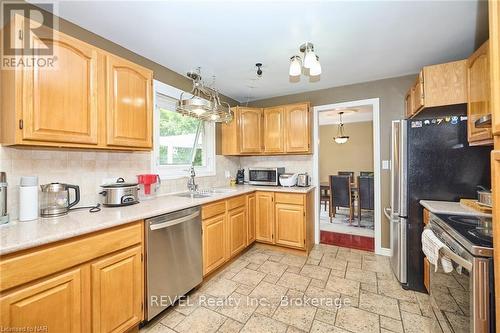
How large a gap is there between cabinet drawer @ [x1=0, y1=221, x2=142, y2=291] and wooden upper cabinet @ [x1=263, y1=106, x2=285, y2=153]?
236 centimetres

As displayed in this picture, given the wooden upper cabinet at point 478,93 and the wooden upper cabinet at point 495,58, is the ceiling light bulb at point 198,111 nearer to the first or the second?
the wooden upper cabinet at point 495,58

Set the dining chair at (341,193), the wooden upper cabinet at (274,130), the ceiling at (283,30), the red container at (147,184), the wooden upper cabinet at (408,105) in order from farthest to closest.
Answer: the dining chair at (341,193) → the wooden upper cabinet at (274,130) → the wooden upper cabinet at (408,105) → the red container at (147,184) → the ceiling at (283,30)

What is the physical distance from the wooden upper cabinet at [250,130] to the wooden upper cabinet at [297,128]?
46 centimetres

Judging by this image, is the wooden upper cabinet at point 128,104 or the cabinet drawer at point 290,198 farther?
the cabinet drawer at point 290,198

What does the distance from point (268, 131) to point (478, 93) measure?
2315mm

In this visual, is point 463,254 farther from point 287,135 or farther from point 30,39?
point 30,39

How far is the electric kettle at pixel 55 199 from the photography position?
1.44 m

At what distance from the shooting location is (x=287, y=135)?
329cm

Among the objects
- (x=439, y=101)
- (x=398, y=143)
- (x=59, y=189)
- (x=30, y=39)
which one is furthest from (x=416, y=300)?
(x=30, y=39)

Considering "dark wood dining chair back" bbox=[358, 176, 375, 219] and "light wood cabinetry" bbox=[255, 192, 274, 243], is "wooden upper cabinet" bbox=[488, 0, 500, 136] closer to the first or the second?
"light wood cabinetry" bbox=[255, 192, 274, 243]

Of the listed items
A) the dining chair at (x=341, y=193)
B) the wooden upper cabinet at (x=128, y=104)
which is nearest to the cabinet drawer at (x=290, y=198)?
the wooden upper cabinet at (x=128, y=104)

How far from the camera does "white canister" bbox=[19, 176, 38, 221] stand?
4.36ft

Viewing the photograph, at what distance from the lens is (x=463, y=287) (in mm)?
1152

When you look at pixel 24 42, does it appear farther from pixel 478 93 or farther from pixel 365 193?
pixel 365 193
